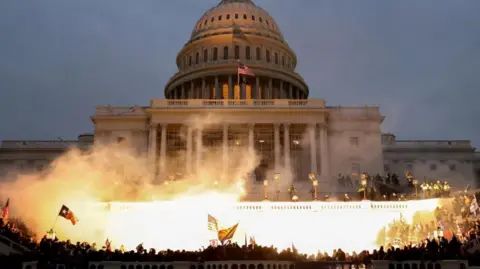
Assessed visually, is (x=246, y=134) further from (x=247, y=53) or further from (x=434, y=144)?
(x=434, y=144)

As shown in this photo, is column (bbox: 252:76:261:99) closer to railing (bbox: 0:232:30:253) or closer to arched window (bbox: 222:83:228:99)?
arched window (bbox: 222:83:228:99)

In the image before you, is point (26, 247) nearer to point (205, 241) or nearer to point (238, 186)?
point (205, 241)

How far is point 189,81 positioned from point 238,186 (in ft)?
104

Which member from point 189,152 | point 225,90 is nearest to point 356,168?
point 189,152

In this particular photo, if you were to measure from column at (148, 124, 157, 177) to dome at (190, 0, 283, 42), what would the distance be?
86.9 feet

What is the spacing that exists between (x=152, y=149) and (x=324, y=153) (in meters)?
17.5

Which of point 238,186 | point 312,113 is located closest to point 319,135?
point 312,113

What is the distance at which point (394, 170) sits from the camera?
72.8 m

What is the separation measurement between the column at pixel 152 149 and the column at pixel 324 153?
55.2 ft

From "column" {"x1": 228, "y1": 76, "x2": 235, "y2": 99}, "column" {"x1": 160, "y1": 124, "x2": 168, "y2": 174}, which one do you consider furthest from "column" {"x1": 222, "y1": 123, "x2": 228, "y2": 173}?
"column" {"x1": 228, "y1": 76, "x2": 235, "y2": 99}

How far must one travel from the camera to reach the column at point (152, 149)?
195ft

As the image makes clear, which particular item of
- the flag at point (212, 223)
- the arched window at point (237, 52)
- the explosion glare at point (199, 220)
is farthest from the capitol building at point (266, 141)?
the flag at point (212, 223)

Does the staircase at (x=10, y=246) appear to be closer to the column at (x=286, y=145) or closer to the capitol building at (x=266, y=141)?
the capitol building at (x=266, y=141)

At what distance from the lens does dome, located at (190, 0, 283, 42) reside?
277 ft
